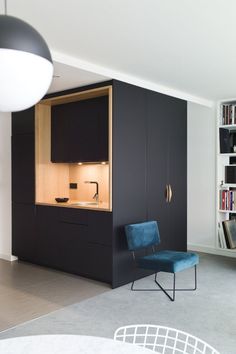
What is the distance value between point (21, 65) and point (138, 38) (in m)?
2.39

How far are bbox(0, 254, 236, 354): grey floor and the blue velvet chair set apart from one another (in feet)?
0.67

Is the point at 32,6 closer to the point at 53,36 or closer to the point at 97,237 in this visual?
the point at 53,36

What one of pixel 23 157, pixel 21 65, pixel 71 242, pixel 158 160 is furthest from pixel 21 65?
pixel 23 157

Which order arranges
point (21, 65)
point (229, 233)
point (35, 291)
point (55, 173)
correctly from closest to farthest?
point (21, 65) → point (35, 291) → point (55, 173) → point (229, 233)

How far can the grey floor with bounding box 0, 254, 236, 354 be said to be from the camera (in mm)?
3068

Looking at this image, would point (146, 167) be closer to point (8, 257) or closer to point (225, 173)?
point (225, 173)

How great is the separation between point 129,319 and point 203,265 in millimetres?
2326

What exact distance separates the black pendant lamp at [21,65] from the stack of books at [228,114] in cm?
522

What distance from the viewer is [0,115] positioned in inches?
222

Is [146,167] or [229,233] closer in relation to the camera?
[146,167]

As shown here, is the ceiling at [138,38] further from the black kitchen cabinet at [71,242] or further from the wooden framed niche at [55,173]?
the black kitchen cabinet at [71,242]

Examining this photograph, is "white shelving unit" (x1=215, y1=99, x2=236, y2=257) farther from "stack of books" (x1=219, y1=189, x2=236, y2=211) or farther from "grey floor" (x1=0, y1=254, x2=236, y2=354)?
"grey floor" (x1=0, y1=254, x2=236, y2=354)

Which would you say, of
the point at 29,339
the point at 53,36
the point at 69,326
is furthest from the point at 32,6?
the point at 69,326

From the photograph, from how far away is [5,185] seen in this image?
5.71m
